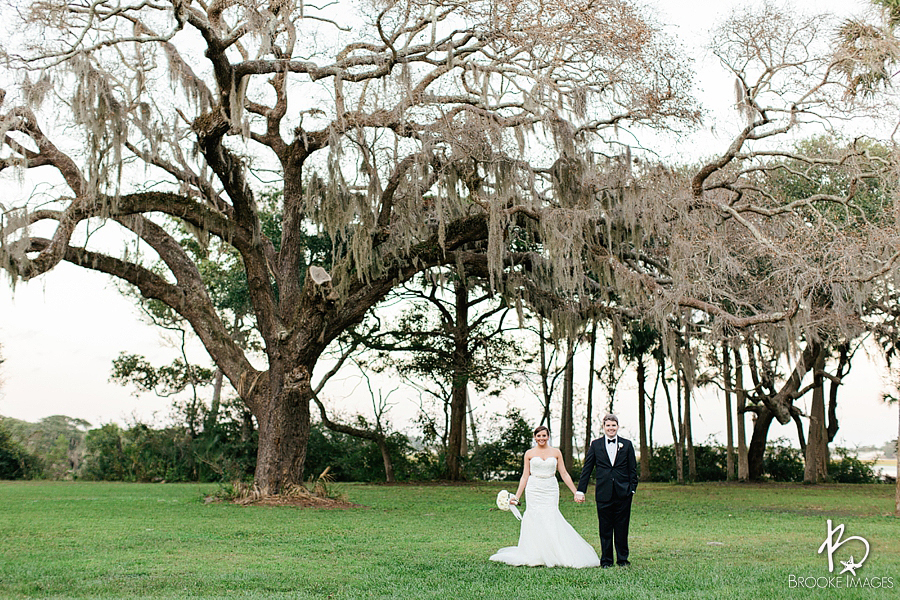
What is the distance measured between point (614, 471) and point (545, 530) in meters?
0.73

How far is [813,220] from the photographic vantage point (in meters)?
14.6

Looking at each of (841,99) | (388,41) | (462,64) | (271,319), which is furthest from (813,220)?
(271,319)

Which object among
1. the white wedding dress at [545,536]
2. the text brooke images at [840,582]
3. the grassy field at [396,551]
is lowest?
the grassy field at [396,551]

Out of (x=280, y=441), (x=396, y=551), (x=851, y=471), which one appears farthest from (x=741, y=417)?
(x=396, y=551)

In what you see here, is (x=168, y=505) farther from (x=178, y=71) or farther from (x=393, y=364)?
(x=393, y=364)

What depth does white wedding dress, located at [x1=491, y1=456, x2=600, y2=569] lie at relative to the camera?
6.25 metres

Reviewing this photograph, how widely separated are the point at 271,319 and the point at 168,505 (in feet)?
11.1

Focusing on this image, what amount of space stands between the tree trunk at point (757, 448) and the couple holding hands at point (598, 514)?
16.5m

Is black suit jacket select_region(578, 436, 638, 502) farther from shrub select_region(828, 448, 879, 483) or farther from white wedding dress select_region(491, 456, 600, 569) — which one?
shrub select_region(828, 448, 879, 483)

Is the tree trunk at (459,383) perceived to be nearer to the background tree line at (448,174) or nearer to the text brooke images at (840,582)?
the background tree line at (448,174)

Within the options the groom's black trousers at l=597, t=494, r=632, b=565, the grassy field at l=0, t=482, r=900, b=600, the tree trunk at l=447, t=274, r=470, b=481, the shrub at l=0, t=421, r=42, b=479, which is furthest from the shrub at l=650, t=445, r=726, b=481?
Result: the shrub at l=0, t=421, r=42, b=479

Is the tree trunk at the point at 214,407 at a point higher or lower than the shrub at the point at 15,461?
higher

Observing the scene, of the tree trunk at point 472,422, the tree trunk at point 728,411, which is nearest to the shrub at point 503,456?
the tree trunk at point 472,422

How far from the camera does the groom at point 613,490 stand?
243 inches
